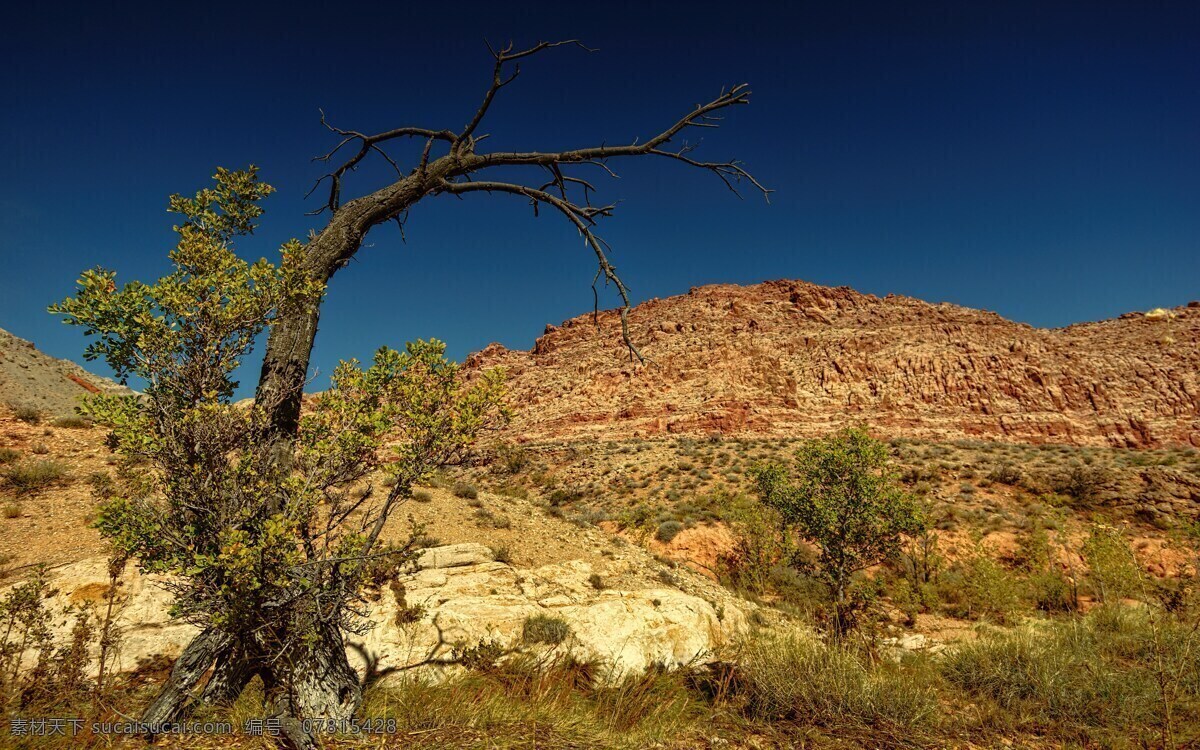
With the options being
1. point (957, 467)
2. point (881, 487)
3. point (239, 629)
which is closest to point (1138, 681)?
point (881, 487)

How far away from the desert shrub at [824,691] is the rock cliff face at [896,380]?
3786cm

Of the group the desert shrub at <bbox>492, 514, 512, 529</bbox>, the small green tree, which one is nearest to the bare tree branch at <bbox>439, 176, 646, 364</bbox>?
the desert shrub at <bbox>492, 514, 512, 529</bbox>

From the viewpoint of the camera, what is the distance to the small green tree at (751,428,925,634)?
36.0 ft

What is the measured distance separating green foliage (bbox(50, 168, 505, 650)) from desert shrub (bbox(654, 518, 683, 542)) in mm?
17294

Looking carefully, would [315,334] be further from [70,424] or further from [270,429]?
[70,424]

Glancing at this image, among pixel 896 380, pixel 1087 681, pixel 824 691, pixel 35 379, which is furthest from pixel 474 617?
pixel 896 380

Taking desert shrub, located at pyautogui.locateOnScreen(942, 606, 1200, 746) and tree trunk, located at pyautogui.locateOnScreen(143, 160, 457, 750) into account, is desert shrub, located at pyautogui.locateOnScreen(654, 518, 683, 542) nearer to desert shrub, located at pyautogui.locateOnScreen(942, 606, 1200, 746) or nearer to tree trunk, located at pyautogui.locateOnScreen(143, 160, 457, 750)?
desert shrub, located at pyautogui.locateOnScreen(942, 606, 1200, 746)

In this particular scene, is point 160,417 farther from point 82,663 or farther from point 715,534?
point 715,534

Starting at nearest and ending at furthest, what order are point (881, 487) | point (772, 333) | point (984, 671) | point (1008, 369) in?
point (984, 671) → point (881, 487) → point (1008, 369) → point (772, 333)

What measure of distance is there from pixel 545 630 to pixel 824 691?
124 inches

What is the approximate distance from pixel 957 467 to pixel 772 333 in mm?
36503

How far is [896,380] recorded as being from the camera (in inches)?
2058

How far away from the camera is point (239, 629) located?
2.70 metres

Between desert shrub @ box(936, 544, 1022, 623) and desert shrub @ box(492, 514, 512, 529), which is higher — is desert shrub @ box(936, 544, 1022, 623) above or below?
below
